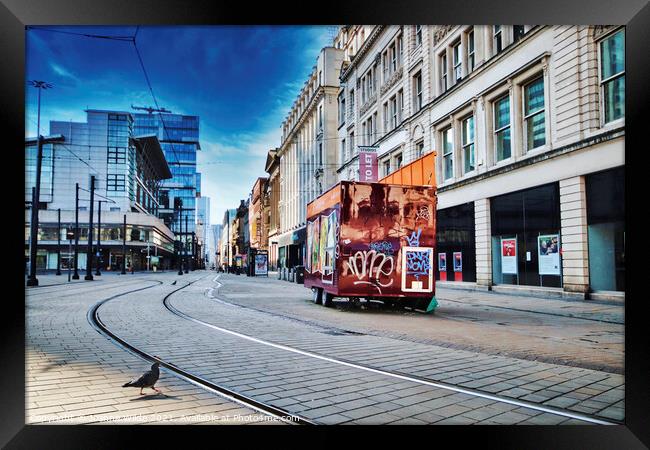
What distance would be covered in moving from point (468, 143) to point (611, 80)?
347 inches

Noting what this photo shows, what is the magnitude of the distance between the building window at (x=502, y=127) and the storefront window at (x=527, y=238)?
1.88 metres

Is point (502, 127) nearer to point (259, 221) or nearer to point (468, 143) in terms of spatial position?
point (468, 143)

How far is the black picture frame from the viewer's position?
3516 millimetres

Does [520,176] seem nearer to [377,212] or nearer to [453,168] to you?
[453,168]

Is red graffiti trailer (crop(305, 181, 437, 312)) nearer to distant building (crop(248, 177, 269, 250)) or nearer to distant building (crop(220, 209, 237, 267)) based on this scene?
distant building (crop(248, 177, 269, 250))

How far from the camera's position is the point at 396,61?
3066 centimetres

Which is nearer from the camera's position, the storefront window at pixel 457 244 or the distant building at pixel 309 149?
the storefront window at pixel 457 244

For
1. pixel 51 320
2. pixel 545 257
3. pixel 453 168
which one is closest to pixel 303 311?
pixel 51 320

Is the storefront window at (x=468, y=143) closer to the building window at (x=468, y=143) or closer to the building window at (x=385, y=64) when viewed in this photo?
the building window at (x=468, y=143)

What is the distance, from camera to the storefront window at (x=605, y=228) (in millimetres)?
12938

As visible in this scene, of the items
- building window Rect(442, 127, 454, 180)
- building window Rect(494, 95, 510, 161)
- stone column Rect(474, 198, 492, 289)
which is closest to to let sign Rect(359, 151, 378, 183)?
building window Rect(442, 127, 454, 180)

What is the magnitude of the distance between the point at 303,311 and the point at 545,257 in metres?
8.95

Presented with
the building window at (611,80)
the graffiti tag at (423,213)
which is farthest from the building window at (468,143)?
the graffiti tag at (423,213)
